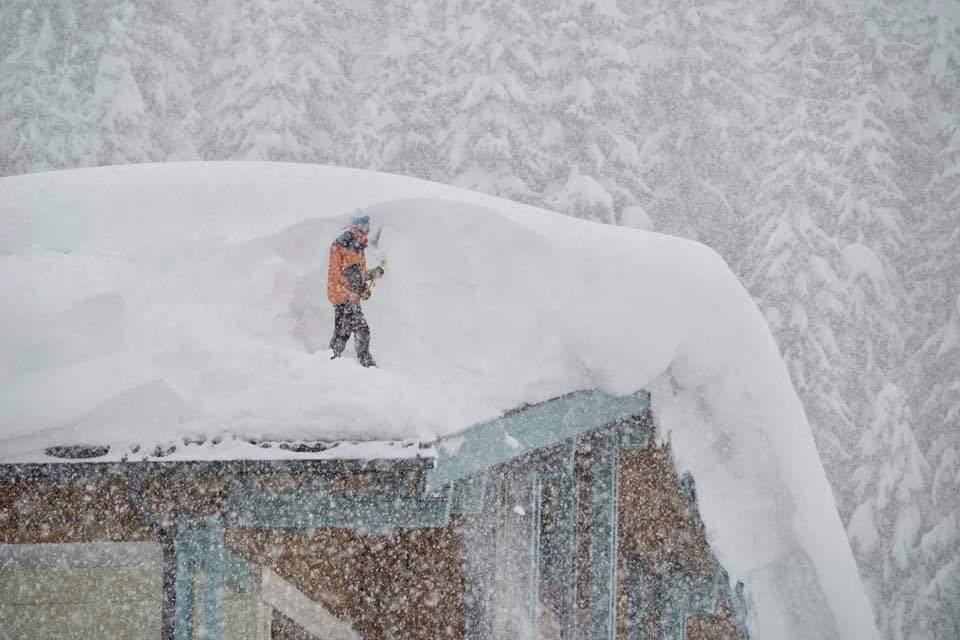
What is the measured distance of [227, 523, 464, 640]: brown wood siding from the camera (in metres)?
5.02

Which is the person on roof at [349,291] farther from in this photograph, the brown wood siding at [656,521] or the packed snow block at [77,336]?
the brown wood siding at [656,521]

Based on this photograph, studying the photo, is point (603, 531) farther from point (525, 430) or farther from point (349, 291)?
point (349, 291)

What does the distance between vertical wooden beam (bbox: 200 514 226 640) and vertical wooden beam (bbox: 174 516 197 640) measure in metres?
0.05

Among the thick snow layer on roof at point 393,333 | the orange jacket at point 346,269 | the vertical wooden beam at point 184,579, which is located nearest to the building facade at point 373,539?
the vertical wooden beam at point 184,579

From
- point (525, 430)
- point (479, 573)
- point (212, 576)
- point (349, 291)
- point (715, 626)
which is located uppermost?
point (349, 291)

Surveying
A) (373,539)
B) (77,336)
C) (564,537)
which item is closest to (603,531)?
(564,537)

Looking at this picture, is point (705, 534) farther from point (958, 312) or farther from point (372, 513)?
point (958, 312)

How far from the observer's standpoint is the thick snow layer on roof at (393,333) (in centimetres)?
335

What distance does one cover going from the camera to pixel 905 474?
1583 centimetres

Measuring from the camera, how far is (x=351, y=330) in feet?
12.6

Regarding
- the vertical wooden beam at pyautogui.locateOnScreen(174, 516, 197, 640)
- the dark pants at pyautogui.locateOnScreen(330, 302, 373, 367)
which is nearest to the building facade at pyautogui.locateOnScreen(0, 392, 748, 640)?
the vertical wooden beam at pyautogui.locateOnScreen(174, 516, 197, 640)

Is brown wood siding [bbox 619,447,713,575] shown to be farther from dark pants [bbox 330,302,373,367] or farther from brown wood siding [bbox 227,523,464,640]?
dark pants [bbox 330,302,373,367]

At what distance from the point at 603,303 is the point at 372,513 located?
1622 millimetres

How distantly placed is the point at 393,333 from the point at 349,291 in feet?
1.16
